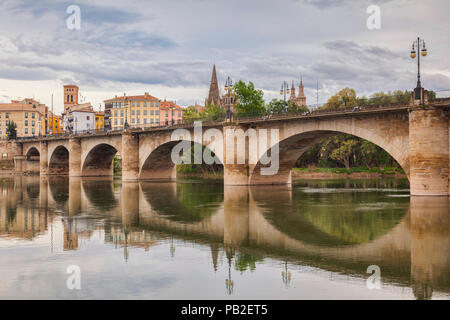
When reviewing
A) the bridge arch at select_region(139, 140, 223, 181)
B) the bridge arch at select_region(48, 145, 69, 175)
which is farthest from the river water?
the bridge arch at select_region(48, 145, 69, 175)

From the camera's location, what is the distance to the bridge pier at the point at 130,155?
192 ft

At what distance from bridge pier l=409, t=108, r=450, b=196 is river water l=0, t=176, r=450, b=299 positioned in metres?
2.47

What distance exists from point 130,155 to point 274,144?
74.9ft

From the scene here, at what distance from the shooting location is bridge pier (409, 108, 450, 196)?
28391 mm

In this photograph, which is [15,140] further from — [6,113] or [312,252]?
[312,252]

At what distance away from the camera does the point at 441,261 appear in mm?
12805

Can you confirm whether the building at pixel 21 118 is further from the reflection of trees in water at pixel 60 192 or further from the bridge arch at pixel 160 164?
the reflection of trees in water at pixel 60 192

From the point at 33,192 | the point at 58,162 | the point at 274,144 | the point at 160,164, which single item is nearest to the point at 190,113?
the point at 160,164

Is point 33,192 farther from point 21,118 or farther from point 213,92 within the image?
point 213,92

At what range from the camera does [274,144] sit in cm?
4156

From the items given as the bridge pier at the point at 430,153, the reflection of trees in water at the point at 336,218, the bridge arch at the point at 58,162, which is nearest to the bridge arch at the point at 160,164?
the bridge arch at the point at 58,162

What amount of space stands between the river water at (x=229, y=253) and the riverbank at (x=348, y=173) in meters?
39.0
